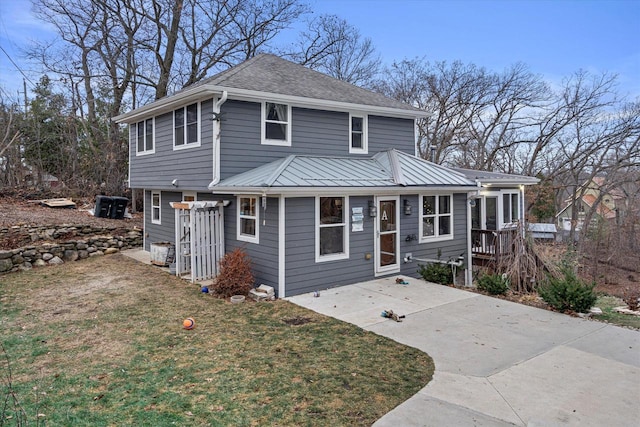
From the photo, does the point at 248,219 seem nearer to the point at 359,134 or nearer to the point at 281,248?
the point at 281,248

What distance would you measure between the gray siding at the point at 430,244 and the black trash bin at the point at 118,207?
10.8 metres

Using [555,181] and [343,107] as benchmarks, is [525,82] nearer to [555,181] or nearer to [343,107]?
[555,181]

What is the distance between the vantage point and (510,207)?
14.4 meters

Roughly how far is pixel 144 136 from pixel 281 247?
7446 mm

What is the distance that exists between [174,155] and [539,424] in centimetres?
1018

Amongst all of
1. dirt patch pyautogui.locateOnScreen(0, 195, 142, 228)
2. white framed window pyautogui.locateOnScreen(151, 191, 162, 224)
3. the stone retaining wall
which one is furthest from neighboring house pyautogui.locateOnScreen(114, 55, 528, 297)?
dirt patch pyautogui.locateOnScreen(0, 195, 142, 228)

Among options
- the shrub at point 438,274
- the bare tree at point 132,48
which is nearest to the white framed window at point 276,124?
the shrub at point 438,274

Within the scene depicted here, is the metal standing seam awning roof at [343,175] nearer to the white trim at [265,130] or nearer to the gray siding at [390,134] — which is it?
the gray siding at [390,134]

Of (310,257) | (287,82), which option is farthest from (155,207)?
(310,257)

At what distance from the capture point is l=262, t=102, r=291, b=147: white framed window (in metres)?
9.76

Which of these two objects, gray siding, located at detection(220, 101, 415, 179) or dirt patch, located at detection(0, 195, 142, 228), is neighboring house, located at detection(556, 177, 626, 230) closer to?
gray siding, located at detection(220, 101, 415, 179)

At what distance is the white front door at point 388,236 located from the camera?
975 cm

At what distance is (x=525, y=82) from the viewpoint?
23578mm

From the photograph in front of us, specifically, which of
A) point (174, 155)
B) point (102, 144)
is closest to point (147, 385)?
point (174, 155)
